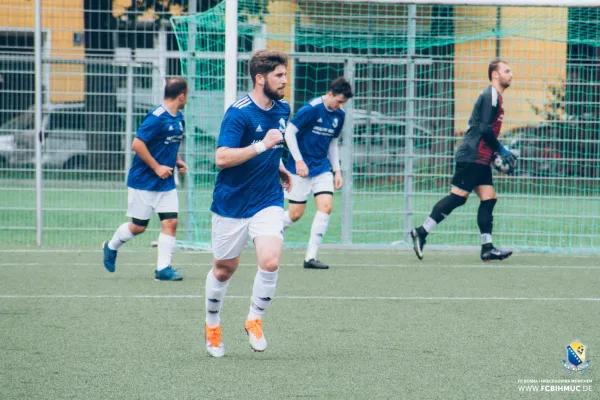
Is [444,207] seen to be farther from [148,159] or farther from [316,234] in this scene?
[148,159]

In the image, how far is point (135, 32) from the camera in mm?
12289

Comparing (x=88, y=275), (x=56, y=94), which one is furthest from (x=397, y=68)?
(x=88, y=275)

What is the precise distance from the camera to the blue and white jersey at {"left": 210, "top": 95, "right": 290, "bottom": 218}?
19.7ft

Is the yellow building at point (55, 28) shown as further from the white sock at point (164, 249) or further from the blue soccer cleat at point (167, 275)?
the blue soccer cleat at point (167, 275)

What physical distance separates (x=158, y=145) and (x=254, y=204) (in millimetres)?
3314

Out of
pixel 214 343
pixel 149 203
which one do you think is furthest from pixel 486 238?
pixel 214 343

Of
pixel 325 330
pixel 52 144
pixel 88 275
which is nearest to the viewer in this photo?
pixel 325 330

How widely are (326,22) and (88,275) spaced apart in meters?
5.47

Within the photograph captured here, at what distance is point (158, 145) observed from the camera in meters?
9.17

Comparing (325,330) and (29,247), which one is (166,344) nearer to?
(325,330)

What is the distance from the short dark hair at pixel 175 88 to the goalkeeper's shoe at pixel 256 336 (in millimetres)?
3605

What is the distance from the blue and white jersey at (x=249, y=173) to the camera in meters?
6.00

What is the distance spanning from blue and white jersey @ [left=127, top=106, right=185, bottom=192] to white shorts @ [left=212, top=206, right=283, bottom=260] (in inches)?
127

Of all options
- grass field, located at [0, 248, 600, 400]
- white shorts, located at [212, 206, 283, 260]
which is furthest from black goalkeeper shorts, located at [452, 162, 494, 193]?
white shorts, located at [212, 206, 283, 260]
